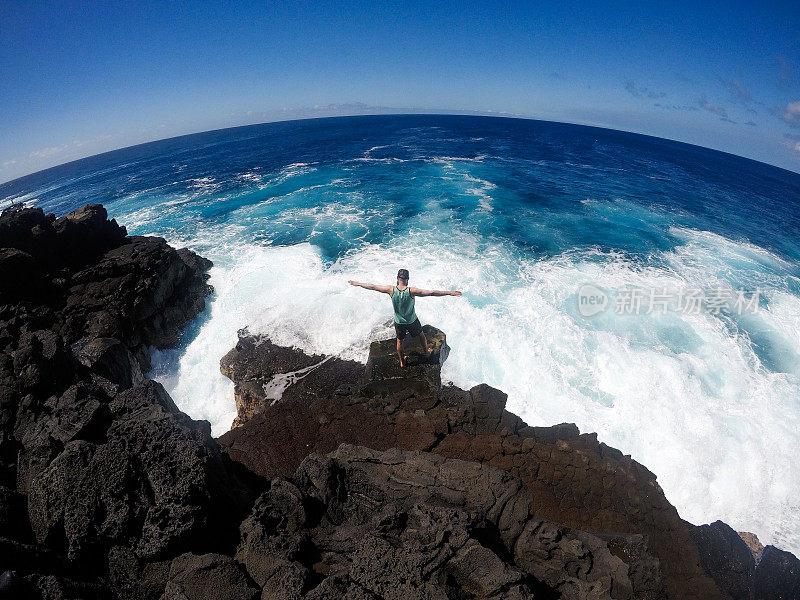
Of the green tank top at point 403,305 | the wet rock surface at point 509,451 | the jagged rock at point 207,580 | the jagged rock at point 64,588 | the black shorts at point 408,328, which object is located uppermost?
the green tank top at point 403,305

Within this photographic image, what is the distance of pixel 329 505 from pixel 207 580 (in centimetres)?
141

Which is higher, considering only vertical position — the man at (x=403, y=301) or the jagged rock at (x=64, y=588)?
the man at (x=403, y=301)

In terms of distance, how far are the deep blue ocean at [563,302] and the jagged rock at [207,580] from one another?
690 cm

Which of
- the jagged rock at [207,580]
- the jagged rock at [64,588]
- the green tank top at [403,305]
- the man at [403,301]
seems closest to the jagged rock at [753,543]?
the man at [403,301]

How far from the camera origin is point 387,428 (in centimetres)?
664

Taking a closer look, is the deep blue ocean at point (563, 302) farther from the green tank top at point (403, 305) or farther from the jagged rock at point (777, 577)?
the green tank top at point (403, 305)

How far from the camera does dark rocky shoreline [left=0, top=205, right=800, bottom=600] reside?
3.09 meters

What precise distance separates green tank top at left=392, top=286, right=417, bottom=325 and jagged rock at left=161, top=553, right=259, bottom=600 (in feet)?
16.0

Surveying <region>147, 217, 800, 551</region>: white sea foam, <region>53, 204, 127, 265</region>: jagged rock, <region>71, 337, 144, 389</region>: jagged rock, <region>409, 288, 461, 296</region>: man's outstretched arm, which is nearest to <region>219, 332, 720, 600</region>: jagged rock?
<region>409, 288, 461, 296</region>: man's outstretched arm

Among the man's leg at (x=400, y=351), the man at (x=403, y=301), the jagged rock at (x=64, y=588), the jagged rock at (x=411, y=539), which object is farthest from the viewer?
the man's leg at (x=400, y=351)

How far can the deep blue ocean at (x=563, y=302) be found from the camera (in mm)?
8352

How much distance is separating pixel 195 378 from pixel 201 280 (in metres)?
5.28

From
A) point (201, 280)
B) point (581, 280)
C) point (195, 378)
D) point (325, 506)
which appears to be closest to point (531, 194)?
point (581, 280)

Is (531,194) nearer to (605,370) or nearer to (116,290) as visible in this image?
(605,370)
